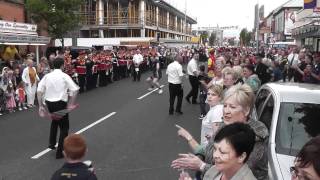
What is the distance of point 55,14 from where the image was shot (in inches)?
1380

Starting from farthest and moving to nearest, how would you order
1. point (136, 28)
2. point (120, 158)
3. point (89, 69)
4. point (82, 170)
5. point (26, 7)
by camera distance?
point (136, 28), point (26, 7), point (89, 69), point (120, 158), point (82, 170)

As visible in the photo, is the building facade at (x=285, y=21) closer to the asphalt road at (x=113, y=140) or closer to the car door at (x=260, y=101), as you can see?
the asphalt road at (x=113, y=140)

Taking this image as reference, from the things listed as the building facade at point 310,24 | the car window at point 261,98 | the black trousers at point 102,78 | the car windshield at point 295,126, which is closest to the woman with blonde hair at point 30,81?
the black trousers at point 102,78

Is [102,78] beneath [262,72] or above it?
beneath

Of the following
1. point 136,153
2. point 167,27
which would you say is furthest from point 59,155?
point 167,27

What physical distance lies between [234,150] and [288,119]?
2857mm

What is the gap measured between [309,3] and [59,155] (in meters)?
15.0

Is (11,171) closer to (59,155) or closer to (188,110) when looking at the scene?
(59,155)

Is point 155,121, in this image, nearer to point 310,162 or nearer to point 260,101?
point 260,101

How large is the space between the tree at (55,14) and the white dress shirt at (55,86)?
26381 millimetres

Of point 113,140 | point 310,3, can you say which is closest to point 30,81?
point 113,140

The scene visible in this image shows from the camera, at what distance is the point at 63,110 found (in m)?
9.01

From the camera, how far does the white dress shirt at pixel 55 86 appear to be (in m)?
8.94

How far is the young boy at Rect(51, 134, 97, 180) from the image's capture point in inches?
160
